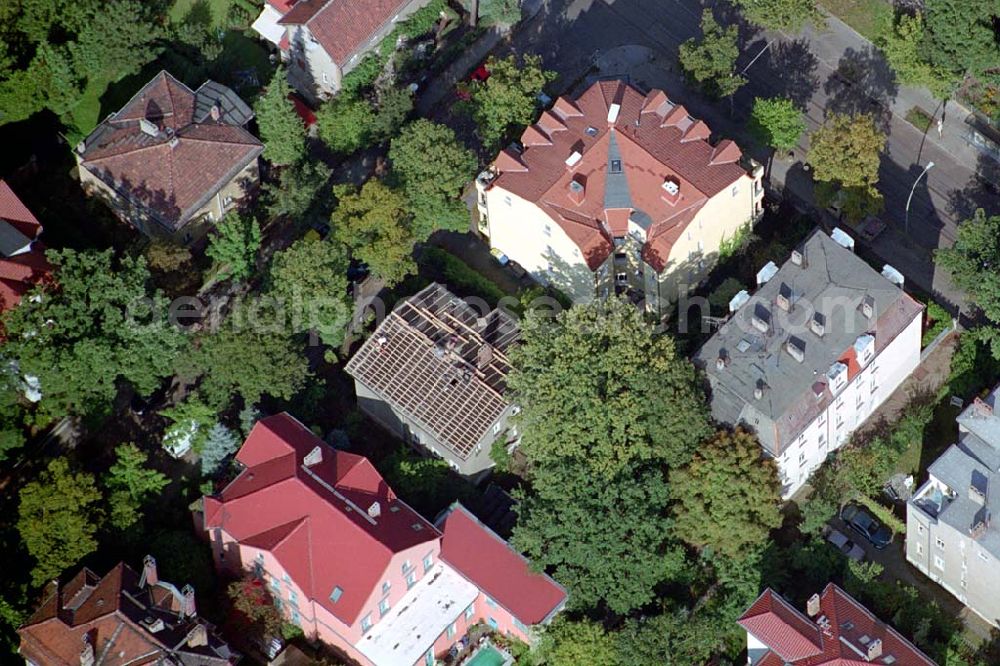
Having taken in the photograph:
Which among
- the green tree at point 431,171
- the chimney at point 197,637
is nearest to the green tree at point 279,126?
the green tree at point 431,171

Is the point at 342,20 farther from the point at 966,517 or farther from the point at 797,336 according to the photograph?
the point at 966,517

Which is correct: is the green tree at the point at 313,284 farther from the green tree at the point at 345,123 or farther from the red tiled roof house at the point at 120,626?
the red tiled roof house at the point at 120,626

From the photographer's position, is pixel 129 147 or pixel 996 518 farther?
pixel 129 147

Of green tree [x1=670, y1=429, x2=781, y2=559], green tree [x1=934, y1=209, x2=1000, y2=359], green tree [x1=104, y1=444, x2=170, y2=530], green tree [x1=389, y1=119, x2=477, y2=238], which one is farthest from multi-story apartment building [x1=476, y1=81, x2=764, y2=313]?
green tree [x1=104, y1=444, x2=170, y2=530]

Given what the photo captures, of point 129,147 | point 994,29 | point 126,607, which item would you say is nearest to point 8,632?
point 126,607

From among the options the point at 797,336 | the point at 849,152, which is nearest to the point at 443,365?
the point at 797,336

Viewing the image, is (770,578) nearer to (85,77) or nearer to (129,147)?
(129,147)
